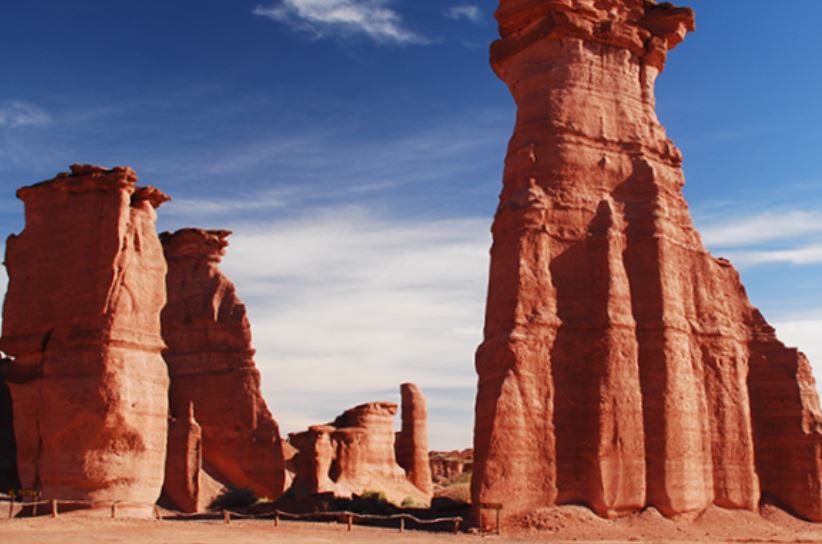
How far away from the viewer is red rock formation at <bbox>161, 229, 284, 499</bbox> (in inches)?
1597

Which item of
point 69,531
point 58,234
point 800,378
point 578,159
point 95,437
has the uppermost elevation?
point 578,159

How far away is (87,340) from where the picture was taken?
23578mm

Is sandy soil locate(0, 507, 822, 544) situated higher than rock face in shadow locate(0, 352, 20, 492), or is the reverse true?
rock face in shadow locate(0, 352, 20, 492)

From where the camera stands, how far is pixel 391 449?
45312mm

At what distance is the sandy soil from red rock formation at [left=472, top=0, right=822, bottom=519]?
439 mm

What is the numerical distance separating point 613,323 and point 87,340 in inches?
500

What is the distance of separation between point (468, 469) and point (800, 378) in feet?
135

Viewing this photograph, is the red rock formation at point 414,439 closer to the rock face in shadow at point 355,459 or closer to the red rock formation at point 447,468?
the rock face in shadow at point 355,459

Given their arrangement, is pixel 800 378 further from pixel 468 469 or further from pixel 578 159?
pixel 468 469

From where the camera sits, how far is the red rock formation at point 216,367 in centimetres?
4056

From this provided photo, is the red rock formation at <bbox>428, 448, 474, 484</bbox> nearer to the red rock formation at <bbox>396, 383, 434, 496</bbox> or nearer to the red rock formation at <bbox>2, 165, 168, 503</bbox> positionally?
the red rock formation at <bbox>396, 383, 434, 496</bbox>

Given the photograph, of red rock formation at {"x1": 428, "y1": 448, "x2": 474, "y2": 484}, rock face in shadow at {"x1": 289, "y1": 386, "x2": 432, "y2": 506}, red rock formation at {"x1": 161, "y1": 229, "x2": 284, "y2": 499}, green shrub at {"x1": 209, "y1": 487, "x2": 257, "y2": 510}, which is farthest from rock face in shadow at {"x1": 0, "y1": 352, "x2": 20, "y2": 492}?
red rock formation at {"x1": 428, "y1": 448, "x2": 474, "y2": 484}

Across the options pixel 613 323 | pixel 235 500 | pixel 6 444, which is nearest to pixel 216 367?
pixel 235 500

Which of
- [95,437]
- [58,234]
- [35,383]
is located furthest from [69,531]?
[58,234]
